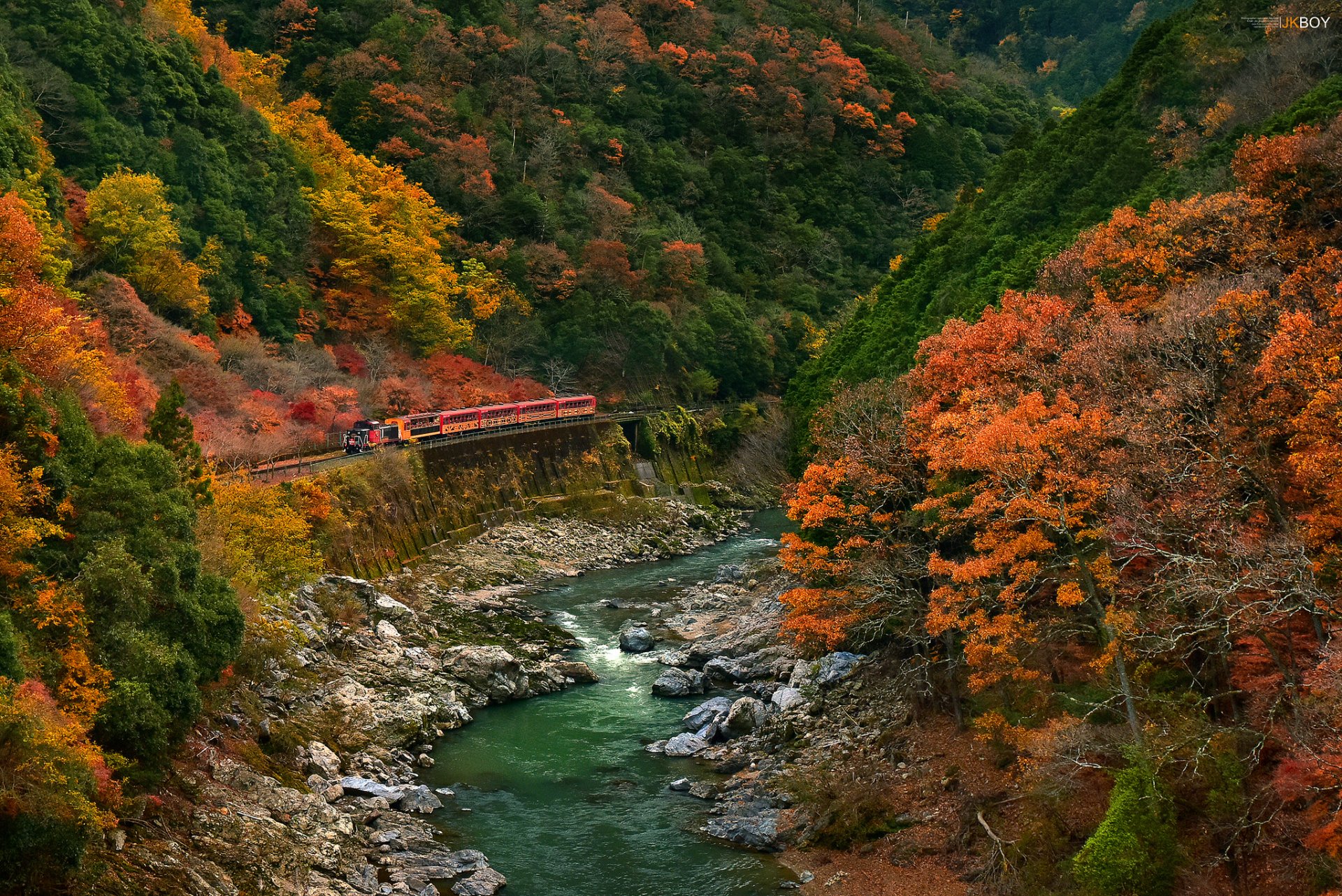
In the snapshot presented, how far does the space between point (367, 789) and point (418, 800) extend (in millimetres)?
1166

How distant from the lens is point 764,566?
144 feet

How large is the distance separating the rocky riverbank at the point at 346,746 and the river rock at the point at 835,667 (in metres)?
8.02

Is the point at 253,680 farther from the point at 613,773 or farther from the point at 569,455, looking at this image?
the point at 569,455

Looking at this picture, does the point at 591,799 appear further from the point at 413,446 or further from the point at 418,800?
the point at 413,446

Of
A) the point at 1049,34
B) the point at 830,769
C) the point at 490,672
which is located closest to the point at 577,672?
the point at 490,672

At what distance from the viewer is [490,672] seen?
30984 millimetres

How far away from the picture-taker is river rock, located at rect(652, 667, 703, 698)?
30.7 metres

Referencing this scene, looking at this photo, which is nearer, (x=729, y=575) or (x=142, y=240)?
(x=142, y=240)

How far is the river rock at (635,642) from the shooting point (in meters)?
34.8

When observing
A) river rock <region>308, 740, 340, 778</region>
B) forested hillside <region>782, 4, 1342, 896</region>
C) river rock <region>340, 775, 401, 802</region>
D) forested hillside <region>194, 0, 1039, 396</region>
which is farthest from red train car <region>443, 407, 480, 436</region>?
river rock <region>340, 775, 401, 802</region>

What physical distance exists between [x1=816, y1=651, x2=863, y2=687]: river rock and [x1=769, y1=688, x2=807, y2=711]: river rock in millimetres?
709

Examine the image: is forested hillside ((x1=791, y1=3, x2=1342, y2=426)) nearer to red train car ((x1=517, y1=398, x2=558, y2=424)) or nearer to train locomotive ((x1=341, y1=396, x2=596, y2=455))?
red train car ((x1=517, y1=398, x2=558, y2=424))

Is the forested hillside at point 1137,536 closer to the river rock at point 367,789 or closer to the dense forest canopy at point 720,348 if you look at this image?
the dense forest canopy at point 720,348

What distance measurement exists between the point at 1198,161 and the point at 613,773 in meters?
25.0
